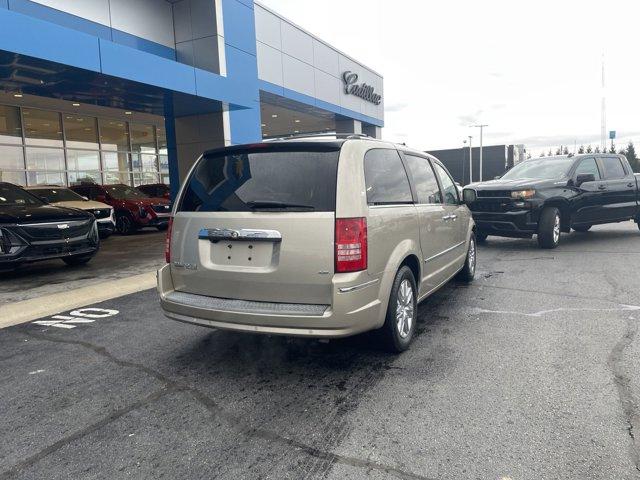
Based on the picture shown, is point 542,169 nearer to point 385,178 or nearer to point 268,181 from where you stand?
point 385,178

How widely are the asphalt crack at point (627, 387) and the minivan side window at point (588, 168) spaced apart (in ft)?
20.7

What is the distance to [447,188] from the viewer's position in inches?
228

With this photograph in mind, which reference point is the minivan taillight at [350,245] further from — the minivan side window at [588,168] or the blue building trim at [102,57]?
the minivan side window at [588,168]

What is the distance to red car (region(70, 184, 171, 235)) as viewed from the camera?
49.0ft

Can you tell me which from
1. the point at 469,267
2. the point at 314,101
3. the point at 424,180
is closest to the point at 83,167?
the point at 314,101

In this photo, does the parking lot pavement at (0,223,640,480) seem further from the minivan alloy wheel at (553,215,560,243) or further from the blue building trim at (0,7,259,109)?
the blue building trim at (0,7,259,109)

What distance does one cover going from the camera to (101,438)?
2838 millimetres

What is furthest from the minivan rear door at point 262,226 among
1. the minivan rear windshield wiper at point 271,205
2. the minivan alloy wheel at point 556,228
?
the minivan alloy wheel at point 556,228

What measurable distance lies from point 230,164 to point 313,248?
3.47 ft

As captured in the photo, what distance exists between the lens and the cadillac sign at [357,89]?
24.0 m

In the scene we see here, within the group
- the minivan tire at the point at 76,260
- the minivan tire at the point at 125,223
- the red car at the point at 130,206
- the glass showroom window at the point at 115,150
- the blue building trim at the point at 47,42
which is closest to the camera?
the blue building trim at the point at 47,42

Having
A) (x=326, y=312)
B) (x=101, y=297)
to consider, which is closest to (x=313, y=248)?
(x=326, y=312)

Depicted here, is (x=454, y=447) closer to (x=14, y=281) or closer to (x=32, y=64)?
(x=14, y=281)

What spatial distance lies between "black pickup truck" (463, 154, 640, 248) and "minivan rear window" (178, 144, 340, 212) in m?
6.30
